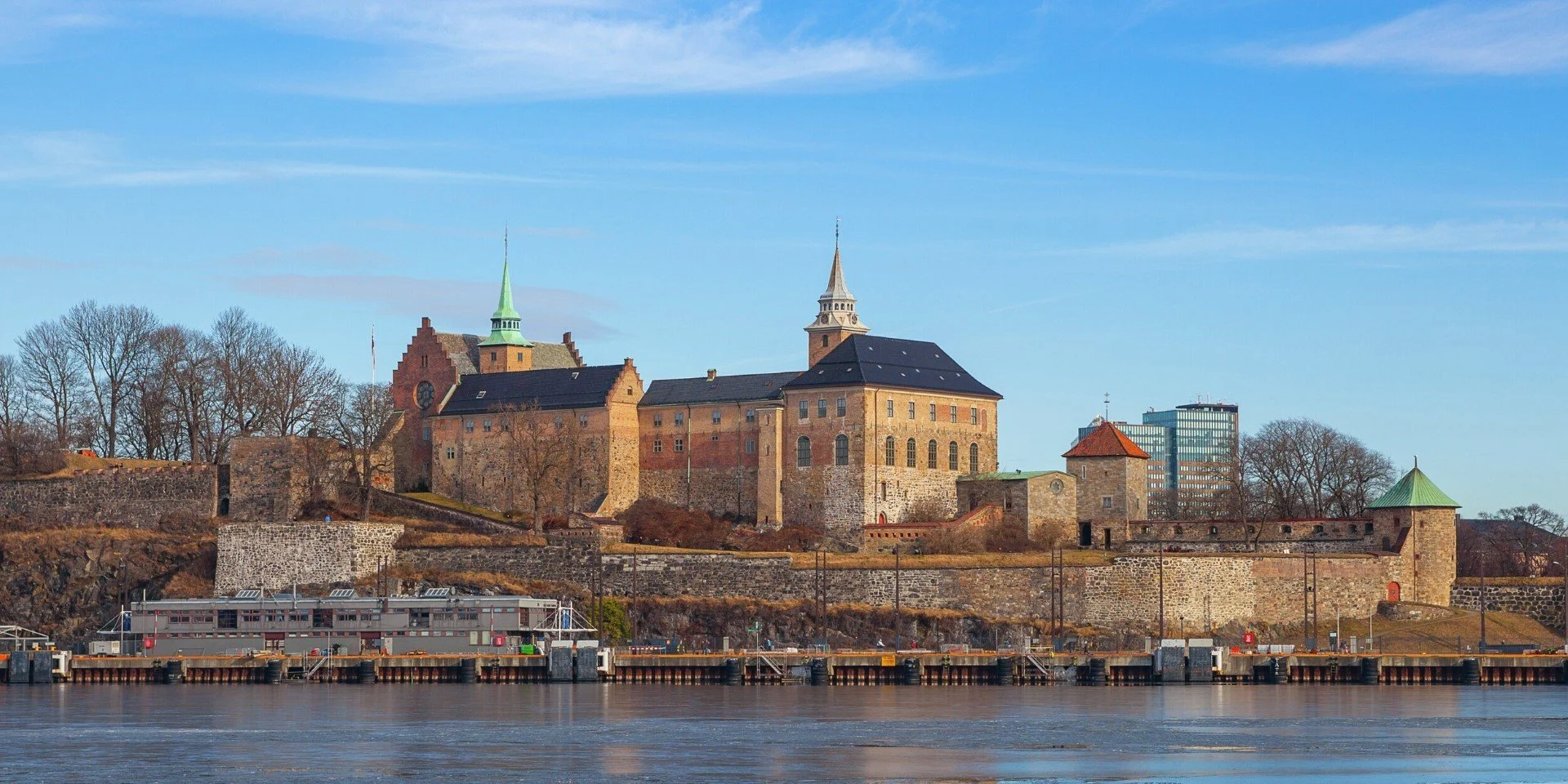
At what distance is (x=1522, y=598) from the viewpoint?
9944 centimetres

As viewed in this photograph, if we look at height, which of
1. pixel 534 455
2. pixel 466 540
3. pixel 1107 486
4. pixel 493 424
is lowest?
pixel 466 540

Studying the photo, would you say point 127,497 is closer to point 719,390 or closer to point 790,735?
point 719,390

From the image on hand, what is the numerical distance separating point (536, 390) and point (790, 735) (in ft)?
191

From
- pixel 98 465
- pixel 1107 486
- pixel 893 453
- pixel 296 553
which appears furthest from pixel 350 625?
pixel 1107 486

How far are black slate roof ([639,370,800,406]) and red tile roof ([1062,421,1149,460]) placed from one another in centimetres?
1263

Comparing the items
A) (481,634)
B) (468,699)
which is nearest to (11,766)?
(468,699)

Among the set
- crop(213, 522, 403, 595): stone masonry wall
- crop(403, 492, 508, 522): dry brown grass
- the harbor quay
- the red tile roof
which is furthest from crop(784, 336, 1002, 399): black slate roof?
the harbor quay

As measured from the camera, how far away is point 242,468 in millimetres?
110875

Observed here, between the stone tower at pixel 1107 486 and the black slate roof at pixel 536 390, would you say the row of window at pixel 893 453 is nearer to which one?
the stone tower at pixel 1107 486

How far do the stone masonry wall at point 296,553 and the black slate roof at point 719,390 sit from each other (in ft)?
53.7

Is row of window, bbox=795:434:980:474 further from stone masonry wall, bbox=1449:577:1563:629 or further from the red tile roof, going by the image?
stone masonry wall, bbox=1449:577:1563:629

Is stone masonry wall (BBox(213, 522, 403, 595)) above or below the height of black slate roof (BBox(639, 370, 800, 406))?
below

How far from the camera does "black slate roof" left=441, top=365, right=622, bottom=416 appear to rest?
386 feet

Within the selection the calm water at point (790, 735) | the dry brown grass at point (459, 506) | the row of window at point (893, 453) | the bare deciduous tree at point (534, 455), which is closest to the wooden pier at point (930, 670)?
the calm water at point (790, 735)
